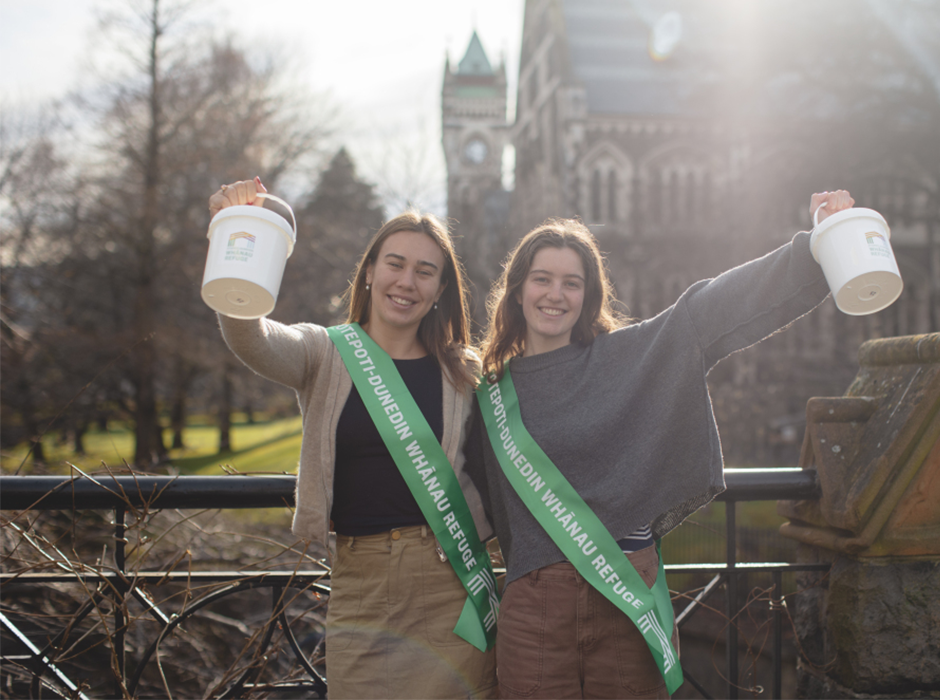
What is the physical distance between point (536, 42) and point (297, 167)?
16.8 meters

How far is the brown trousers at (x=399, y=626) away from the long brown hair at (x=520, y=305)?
65cm

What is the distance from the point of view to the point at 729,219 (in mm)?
25891

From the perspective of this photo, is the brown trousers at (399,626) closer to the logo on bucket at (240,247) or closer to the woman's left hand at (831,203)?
the logo on bucket at (240,247)

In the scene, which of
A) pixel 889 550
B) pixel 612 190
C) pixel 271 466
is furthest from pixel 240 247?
pixel 612 190

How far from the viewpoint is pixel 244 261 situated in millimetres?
1657

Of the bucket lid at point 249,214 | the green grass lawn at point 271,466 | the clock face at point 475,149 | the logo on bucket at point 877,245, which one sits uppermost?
the clock face at point 475,149

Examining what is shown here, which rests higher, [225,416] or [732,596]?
[732,596]

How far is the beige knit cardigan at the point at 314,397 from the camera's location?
6.03 feet

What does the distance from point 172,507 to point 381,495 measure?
72cm

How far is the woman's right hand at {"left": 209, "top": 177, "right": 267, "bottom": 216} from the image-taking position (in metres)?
1.79

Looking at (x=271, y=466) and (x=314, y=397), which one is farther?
(x=271, y=466)

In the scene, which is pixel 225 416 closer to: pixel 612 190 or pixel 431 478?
pixel 612 190

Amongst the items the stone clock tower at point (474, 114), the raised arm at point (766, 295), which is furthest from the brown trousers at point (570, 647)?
the stone clock tower at point (474, 114)

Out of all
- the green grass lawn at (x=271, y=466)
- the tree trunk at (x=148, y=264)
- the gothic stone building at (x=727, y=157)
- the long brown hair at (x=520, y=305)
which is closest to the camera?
the long brown hair at (x=520, y=305)
